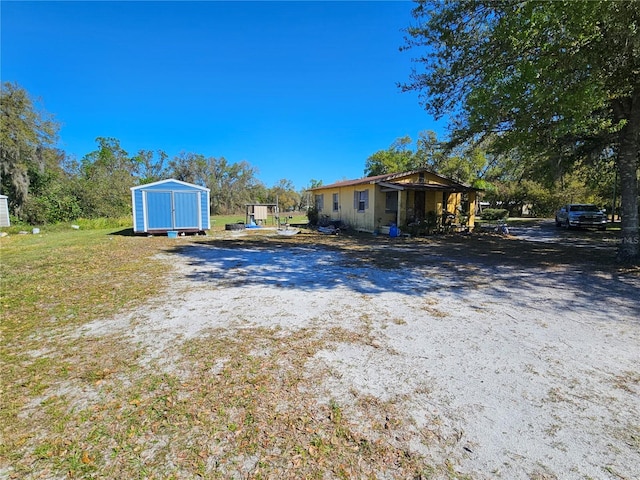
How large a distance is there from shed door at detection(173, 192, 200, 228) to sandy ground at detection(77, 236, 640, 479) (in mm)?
9334

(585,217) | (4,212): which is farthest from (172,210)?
(585,217)

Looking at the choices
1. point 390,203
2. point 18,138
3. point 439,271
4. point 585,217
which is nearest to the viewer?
point 439,271

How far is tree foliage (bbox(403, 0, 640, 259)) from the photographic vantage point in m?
5.77

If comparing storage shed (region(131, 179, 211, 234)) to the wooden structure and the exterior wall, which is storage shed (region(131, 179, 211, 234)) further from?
the exterior wall

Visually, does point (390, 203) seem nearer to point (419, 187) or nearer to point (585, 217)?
point (419, 187)

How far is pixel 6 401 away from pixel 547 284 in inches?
299

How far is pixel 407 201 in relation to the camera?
16.0 m

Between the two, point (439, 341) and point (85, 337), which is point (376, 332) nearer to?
point (439, 341)

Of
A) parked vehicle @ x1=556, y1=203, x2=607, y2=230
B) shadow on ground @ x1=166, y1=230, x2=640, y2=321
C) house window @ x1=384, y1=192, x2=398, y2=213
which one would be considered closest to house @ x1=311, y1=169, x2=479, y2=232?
house window @ x1=384, y1=192, x2=398, y2=213

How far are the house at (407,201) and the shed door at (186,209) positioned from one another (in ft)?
26.6

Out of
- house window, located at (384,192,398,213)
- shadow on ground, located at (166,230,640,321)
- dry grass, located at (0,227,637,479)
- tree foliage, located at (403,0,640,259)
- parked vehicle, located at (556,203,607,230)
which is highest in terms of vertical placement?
tree foliage, located at (403,0,640,259)

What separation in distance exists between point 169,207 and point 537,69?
14.4 metres

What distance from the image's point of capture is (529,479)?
1.81 metres

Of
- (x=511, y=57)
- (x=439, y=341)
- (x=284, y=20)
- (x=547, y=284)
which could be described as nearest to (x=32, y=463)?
(x=439, y=341)
